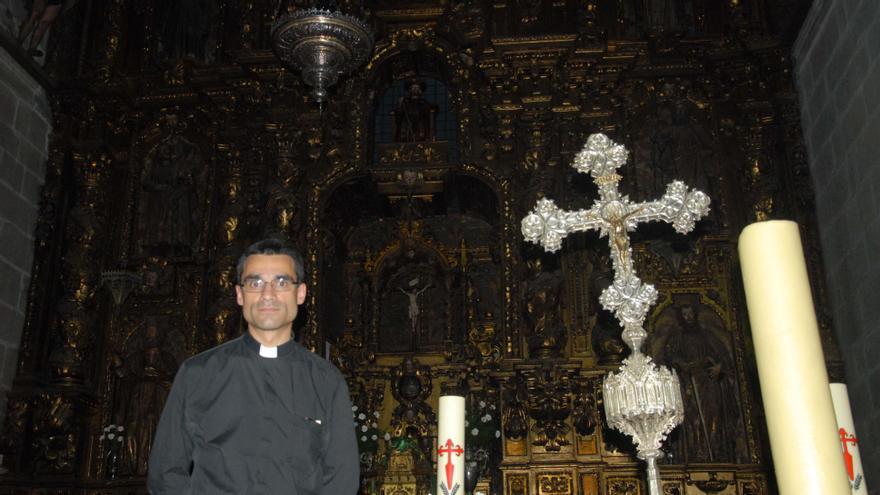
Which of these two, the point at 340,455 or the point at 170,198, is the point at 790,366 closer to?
the point at 340,455

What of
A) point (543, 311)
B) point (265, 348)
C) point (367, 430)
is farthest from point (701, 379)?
point (265, 348)

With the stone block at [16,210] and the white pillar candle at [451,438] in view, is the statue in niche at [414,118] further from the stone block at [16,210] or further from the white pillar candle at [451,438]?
the white pillar candle at [451,438]

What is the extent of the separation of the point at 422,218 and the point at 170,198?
2923mm

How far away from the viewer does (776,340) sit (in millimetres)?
1813

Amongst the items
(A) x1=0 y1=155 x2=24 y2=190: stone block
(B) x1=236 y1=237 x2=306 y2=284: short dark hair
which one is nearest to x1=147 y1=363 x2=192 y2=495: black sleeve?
(B) x1=236 y1=237 x2=306 y2=284: short dark hair

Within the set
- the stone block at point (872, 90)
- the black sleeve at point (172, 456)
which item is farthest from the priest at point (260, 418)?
the stone block at point (872, 90)

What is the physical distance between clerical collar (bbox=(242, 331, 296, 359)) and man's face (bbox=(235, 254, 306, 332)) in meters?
0.04

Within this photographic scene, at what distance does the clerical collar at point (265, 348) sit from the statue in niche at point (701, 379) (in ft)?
18.8

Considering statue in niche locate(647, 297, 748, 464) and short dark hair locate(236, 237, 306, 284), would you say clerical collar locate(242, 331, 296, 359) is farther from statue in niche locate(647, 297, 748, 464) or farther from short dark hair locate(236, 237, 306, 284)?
statue in niche locate(647, 297, 748, 464)

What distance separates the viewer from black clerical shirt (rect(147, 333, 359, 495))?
267cm

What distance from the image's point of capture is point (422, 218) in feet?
33.6

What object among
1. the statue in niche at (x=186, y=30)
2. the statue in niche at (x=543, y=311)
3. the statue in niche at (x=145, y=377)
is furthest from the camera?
the statue in niche at (x=186, y=30)

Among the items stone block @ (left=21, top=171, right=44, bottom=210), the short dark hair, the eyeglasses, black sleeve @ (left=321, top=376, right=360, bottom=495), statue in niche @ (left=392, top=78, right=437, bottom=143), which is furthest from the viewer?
statue in niche @ (left=392, top=78, right=437, bottom=143)

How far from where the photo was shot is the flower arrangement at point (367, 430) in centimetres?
868
